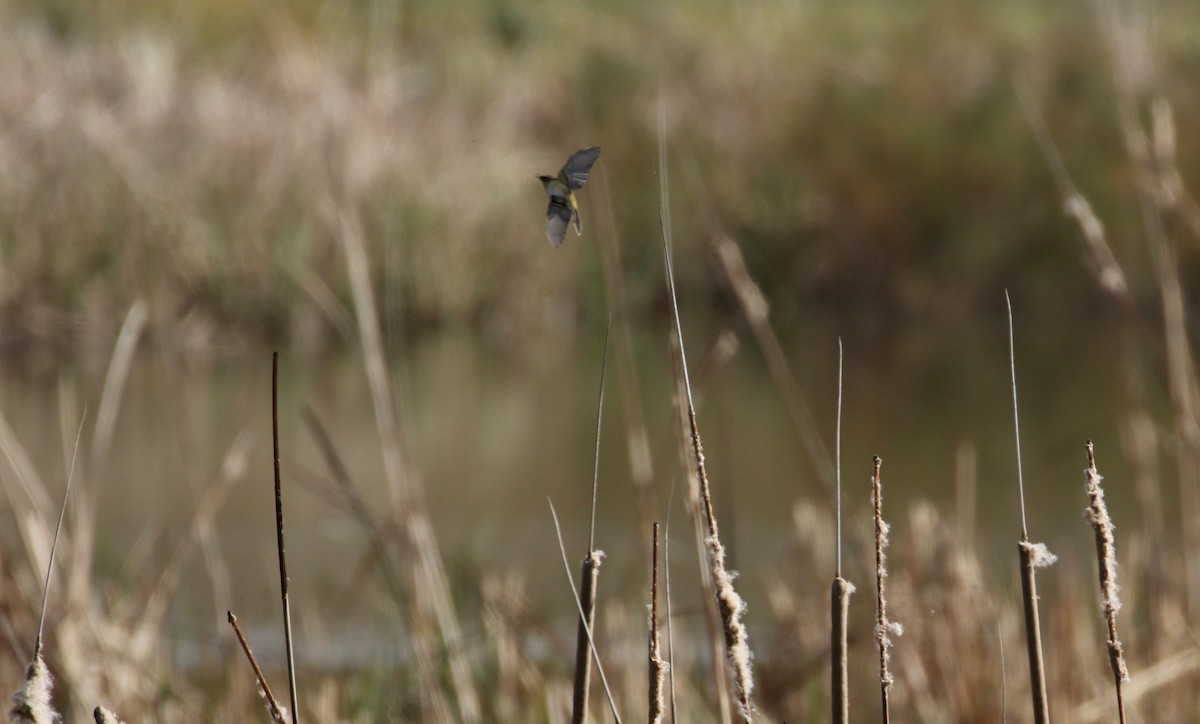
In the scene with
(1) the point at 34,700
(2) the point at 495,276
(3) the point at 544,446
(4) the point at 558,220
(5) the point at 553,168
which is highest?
(5) the point at 553,168

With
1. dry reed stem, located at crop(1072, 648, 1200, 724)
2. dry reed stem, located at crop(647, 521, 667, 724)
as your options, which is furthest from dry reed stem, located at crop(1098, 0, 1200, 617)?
dry reed stem, located at crop(647, 521, 667, 724)

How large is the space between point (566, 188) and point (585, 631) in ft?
0.63

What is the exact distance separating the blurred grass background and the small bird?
8.23 ft

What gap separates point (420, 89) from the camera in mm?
5469

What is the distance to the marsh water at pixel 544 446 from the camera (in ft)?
9.16

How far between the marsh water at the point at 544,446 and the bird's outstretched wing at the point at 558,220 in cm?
123

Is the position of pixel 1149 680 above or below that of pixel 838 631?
above

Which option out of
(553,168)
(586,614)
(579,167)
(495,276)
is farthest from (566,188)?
(553,168)

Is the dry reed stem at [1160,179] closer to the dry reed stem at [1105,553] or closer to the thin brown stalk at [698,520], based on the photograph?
the thin brown stalk at [698,520]

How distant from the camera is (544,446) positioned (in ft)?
13.0

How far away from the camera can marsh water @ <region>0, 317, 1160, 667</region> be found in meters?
2.79

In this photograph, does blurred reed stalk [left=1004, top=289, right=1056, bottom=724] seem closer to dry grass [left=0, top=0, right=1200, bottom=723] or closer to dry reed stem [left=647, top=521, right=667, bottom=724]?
dry grass [left=0, top=0, right=1200, bottom=723]

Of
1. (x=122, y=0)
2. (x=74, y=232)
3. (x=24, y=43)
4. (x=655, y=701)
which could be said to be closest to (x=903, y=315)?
(x=74, y=232)

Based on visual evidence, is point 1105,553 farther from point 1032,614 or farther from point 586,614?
point 586,614
